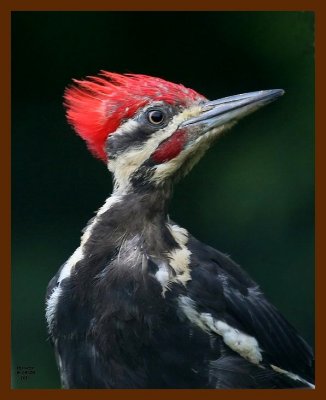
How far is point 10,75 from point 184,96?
0.94 meters

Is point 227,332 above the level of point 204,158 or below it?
below

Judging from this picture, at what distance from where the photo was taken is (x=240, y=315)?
3949 millimetres

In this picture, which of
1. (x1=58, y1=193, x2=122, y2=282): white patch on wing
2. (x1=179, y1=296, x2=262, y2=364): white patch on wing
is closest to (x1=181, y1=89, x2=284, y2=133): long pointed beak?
(x1=58, y1=193, x2=122, y2=282): white patch on wing

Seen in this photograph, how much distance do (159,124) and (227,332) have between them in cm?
91

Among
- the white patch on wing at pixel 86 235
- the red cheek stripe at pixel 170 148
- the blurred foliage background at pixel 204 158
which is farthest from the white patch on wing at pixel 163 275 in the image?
the blurred foliage background at pixel 204 158

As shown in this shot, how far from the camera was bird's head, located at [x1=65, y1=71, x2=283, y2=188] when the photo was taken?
3768 mm

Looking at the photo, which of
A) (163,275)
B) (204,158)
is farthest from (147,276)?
(204,158)

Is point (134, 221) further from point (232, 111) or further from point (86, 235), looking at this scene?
point (232, 111)

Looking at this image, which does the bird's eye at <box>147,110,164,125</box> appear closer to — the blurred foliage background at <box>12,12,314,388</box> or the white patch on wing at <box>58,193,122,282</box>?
the white patch on wing at <box>58,193,122,282</box>

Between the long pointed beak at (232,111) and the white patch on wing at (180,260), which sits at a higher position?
the long pointed beak at (232,111)

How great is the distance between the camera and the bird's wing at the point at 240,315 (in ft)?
12.6

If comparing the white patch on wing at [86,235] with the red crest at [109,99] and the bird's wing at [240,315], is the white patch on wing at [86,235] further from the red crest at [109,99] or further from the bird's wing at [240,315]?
the bird's wing at [240,315]

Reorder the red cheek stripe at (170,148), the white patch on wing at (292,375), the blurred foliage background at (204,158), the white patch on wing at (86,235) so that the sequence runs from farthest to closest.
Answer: the blurred foliage background at (204,158)
the white patch on wing at (292,375)
the white patch on wing at (86,235)
the red cheek stripe at (170,148)

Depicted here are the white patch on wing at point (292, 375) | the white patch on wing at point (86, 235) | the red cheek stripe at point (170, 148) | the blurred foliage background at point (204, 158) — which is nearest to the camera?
the red cheek stripe at point (170, 148)
